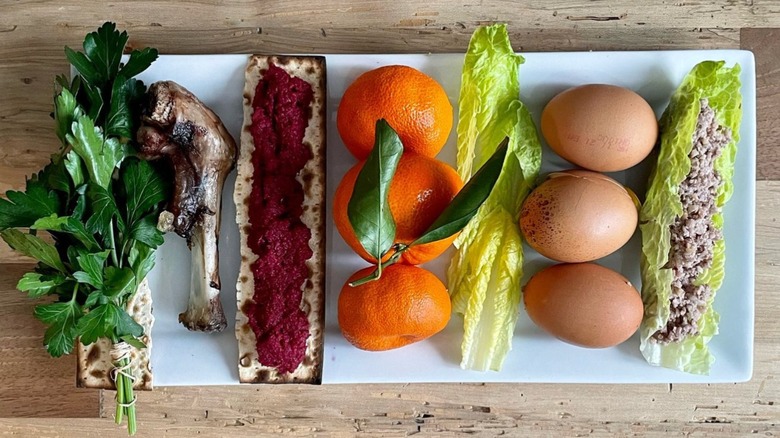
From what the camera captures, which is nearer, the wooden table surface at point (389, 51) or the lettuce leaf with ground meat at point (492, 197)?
the lettuce leaf with ground meat at point (492, 197)

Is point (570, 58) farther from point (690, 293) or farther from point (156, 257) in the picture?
point (156, 257)

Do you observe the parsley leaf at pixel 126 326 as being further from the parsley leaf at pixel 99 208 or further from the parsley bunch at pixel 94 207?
the parsley leaf at pixel 99 208

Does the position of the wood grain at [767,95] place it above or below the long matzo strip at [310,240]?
above

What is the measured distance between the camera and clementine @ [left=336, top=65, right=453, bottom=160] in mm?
977

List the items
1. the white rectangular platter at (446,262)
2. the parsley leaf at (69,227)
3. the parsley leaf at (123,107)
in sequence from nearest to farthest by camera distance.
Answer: the parsley leaf at (69,227)
the parsley leaf at (123,107)
the white rectangular platter at (446,262)

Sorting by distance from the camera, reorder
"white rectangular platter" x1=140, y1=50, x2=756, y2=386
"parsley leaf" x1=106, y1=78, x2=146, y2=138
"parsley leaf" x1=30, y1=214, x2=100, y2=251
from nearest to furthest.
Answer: "parsley leaf" x1=30, y1=214, x2=100, y2=251, "parsley leaf" x1=106, y1=78, x2=146, y2=138, "white rectangular platter" x1=140, y1=50, x2=756, y2=386

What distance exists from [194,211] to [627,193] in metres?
0.78

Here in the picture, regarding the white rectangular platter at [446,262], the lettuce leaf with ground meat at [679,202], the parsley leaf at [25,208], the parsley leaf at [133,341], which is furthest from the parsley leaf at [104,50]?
the lettuce leaf with ground meat at [679,202]

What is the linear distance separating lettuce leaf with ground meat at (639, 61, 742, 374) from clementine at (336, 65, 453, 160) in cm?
41

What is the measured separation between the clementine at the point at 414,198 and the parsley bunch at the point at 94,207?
0.35m

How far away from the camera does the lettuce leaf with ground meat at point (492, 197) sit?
42.6 inches

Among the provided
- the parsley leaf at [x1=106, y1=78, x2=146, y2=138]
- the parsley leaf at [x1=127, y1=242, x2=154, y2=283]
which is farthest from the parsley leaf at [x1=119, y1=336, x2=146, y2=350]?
the parsley leaf at [x1=106, y1=78, x2=146, y2=138]

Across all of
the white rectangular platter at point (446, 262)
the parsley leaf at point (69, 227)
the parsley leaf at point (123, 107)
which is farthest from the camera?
the white rectangular platter at point (446, 262)

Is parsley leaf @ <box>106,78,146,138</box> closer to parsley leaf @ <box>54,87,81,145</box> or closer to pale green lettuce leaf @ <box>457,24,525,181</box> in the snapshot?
parsley leaf @ <box>54,87,81,145</box>
